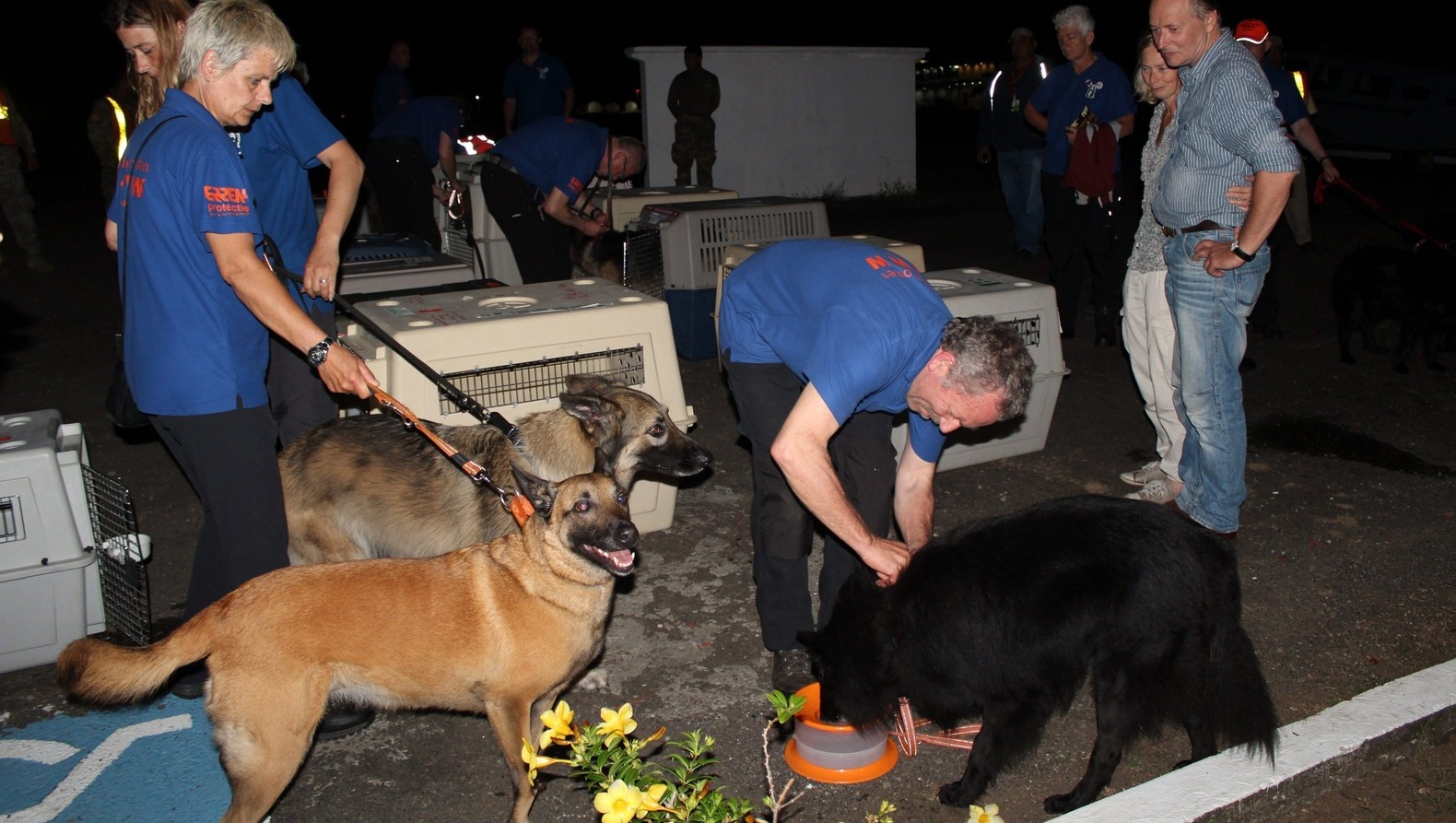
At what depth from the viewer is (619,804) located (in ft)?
5.16

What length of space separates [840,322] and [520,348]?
5.93 feet

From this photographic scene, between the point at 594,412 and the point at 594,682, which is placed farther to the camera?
the point at 594,412

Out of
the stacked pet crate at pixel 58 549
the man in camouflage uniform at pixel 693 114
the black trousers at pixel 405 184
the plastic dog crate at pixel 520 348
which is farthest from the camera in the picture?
the man in camouflage uniform at pixel 693 114

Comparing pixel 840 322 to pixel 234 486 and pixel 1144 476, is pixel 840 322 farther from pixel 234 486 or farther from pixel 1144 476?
pixel 1144 476

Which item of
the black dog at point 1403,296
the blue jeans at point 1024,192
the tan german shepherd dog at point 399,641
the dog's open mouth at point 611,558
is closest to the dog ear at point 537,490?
the tan german shepherd dog at point 399,641

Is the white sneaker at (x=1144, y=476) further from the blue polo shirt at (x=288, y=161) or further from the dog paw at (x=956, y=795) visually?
the blue polo shirt at (x=288, y=161)

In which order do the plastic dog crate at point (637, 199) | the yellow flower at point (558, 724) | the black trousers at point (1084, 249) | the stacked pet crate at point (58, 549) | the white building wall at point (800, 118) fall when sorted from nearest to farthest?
1. the yellow flower at point (558, 724)
2. the stacked pet crate at point (58, 549)
3. the black trousers at point (1084, 249)
4. the plastic dog crate at point (637, 199)
5. the white building wall at point (800, 118)

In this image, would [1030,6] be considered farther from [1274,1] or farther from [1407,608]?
[1407,608]

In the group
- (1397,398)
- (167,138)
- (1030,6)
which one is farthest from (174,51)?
(1030,6)

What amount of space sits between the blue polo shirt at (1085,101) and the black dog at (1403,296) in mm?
1812

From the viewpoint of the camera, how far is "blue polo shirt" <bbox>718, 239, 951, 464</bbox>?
254 cm

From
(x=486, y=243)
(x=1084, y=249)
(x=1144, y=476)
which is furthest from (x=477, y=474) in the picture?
(x=1084, y=249)

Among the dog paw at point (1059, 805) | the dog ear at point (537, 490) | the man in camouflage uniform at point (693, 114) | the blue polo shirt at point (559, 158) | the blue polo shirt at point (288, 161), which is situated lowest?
the dog paw at point (1059, 805)

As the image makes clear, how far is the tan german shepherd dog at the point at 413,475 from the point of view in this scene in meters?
3.49
